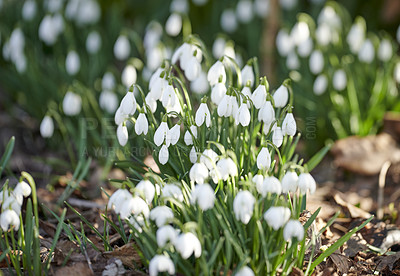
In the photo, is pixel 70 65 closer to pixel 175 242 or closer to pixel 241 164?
pixel 241 164

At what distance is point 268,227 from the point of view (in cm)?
196

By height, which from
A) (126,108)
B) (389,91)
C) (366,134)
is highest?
(126,108)

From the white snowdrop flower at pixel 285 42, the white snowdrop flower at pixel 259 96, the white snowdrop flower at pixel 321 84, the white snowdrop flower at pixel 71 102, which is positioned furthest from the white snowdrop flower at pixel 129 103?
the white snowdrop flower at pixel 285 42

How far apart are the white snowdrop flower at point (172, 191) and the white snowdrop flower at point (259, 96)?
1.96 feet

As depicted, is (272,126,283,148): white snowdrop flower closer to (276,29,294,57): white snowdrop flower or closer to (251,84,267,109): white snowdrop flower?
(251,84,267,109): white snowdrop flower

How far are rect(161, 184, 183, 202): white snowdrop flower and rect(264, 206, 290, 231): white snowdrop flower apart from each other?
343 mm

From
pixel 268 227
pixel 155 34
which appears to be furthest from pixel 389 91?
pixel 268 227

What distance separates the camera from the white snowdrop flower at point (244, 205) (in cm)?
180

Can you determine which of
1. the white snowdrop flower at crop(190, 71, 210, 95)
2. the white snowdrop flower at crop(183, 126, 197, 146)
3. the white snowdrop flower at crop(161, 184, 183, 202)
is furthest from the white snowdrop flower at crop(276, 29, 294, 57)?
the white snowdrop flower at crop(161, 184, 183, 202)

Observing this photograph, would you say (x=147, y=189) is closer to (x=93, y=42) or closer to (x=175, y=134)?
(x=175, y=134)

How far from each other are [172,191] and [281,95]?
32.0 inches

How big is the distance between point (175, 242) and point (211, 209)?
→ 30 cm

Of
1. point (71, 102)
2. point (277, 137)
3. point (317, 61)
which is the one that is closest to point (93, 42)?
point (71, 102)

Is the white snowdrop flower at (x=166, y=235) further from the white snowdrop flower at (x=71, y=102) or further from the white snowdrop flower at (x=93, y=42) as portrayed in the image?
the white snowdrop flower at (x=93, y=42)
